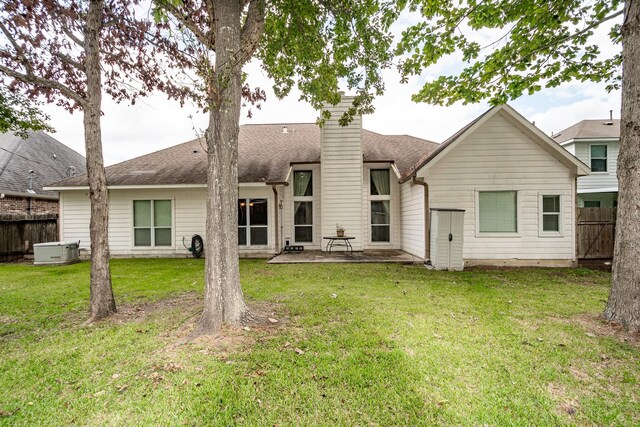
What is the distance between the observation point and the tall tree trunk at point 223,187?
13.1ft

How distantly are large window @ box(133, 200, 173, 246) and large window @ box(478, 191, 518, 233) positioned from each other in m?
11.7

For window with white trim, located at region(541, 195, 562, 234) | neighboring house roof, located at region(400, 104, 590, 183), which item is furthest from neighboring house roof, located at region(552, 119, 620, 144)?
window with white trim, located at region(541, 195, 562, 234)

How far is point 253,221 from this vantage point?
1199 cm

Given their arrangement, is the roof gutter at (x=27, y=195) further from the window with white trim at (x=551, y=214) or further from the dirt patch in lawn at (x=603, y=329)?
the window with white trim at (x=551, y=214)

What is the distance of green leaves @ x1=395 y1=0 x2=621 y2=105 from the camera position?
6629 millimetres

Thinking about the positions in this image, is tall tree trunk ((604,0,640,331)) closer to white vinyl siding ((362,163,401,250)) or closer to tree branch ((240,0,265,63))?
tree branch ((240,0,265,63))

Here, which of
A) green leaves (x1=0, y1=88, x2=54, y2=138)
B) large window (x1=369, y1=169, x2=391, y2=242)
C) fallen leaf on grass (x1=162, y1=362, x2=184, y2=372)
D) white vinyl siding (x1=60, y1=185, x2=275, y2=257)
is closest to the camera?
fallen leaf on grass (x1=162, y1=362, x2=184, y2=372)

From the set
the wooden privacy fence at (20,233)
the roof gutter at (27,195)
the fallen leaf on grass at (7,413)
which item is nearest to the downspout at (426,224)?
the fallen leaf on grass at (7,413)

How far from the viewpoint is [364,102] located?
717cm

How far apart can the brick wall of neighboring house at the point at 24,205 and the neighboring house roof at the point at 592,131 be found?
30272 mm

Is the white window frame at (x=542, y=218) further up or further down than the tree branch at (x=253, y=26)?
further down

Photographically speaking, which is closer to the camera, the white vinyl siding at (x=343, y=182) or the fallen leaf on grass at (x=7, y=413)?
the fallen leaf on grass at (x=7, y=413)

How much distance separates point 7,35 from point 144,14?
2.18 m

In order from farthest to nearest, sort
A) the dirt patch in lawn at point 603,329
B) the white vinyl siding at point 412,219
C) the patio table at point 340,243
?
1. the patio table at point 340,243
2. the white vinyl siding at point 412,219
3. the dirt patch in lawn at point 603,329
